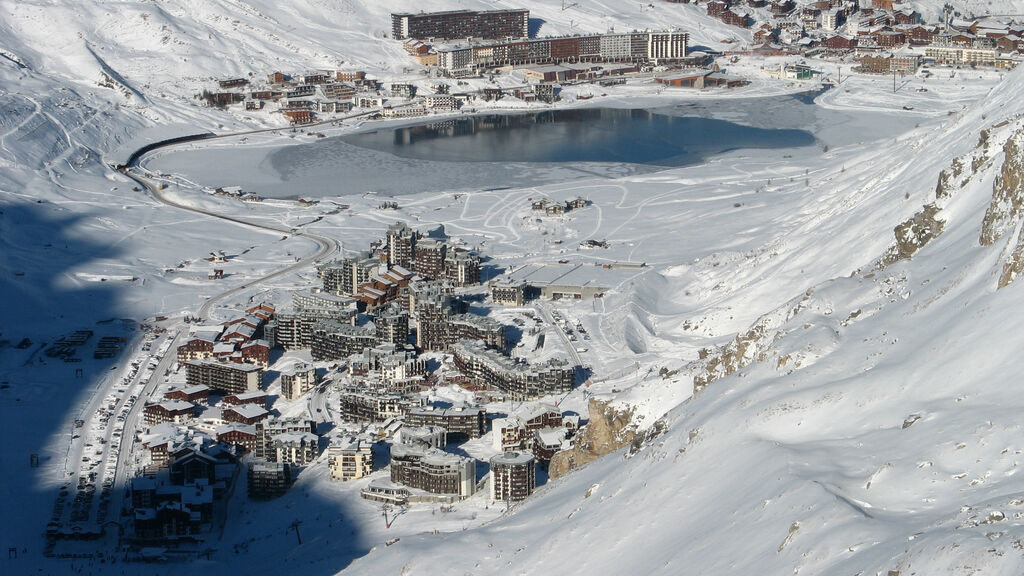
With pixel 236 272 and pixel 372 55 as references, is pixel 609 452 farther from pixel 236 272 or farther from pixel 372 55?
pixel 372 55

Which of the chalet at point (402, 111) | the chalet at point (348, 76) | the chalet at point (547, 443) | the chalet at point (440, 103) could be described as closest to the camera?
the chalet at point (547, 443)

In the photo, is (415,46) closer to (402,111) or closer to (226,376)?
(402,111)

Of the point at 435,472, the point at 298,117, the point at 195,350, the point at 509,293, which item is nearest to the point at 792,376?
the point at 435,472

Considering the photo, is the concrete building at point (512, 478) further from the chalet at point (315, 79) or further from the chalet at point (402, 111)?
the chalet at point (315, 79)

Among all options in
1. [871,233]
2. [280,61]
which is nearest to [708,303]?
[871,233]

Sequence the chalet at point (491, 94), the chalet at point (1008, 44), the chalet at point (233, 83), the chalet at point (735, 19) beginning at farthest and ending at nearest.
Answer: the chalet at point (735, 19) < the chalet at point (1008, 44) < the chalet at point (491, 94) < the chalet at point (233, 83)

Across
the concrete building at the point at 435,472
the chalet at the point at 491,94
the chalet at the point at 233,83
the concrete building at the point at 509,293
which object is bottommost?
the concrete building at the point at 435,472

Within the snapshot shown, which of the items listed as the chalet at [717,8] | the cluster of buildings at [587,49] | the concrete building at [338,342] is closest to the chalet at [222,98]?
the cluster of buildings at [587,49]

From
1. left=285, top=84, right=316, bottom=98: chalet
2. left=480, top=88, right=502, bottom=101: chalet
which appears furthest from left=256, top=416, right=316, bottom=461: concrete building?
left=480, top=88, right=502, bottom=101: chalet
